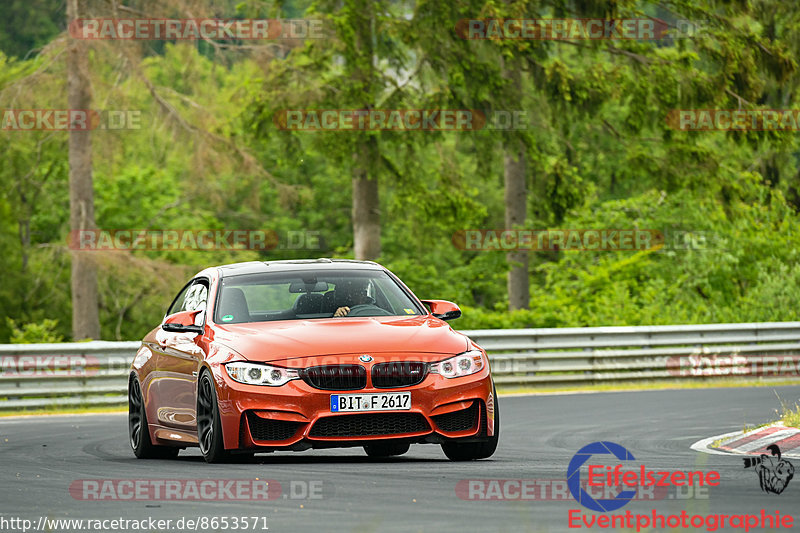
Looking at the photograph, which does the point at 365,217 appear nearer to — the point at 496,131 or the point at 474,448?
the point at 496,131

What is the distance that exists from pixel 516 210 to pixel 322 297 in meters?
21.4

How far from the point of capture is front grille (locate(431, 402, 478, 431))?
409 inches

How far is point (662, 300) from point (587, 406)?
1099cm

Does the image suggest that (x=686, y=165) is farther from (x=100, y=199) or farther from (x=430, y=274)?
(x=100, y=199)

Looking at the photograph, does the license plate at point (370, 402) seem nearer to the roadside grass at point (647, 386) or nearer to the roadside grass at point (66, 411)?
the roadside grass at point (66, 411)

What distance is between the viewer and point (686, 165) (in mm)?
32750

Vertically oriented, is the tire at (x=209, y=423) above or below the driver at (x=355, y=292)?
below

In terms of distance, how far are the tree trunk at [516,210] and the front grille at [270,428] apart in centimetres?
2210

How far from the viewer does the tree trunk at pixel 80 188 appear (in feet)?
104

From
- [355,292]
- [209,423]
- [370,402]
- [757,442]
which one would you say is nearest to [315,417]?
[370,402]

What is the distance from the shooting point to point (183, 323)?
11.5 meters

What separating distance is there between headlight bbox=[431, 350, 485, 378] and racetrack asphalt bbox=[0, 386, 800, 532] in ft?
2.15

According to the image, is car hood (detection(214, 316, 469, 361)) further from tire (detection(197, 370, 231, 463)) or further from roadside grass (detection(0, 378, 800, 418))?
roadside grass (detection(0, 378, 800, 418))

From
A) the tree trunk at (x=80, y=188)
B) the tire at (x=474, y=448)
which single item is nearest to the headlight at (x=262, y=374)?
the tire at (x=474, y=448)
